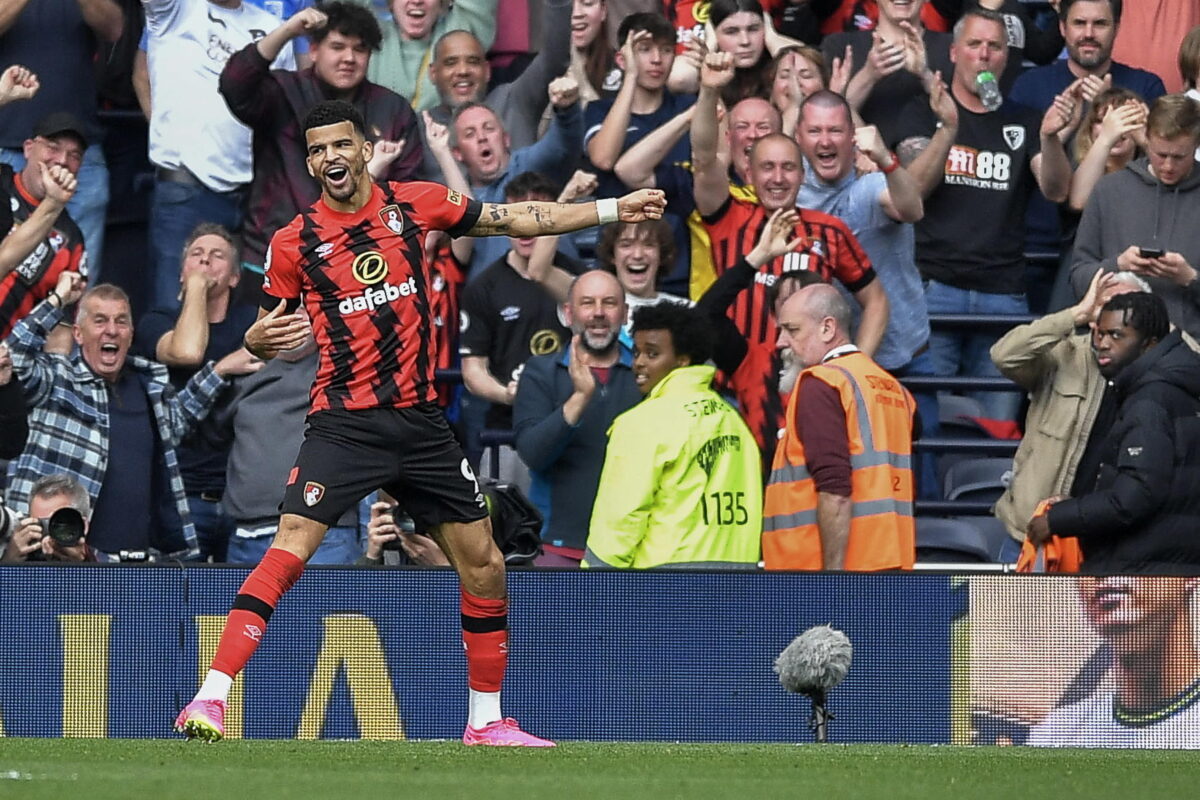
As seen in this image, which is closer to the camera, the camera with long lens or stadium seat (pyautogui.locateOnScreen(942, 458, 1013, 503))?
the camera with long lens

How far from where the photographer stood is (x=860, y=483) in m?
9.01

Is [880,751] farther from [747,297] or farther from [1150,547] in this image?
[747,297]

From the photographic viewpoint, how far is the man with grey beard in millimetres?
9742

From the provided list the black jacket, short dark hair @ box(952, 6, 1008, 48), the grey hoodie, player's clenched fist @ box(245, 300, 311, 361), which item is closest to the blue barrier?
the black jacket

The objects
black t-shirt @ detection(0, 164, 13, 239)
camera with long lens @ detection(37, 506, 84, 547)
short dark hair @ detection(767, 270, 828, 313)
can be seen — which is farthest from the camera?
black t-shirt @ detection(0, 164, 13, 239)

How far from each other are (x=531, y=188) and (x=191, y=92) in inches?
81.2

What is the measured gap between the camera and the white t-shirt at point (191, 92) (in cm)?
1108

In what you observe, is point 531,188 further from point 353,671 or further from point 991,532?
point 991,532

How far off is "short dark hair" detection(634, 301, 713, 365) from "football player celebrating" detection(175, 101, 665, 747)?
1687 millimetres

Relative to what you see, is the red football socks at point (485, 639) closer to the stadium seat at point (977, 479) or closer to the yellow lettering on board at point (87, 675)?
the yellow lettering on board at point (87, 675)

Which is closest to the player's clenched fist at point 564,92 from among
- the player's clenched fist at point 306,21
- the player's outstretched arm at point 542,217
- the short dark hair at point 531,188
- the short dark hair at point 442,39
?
the short dark hair at point 531,188

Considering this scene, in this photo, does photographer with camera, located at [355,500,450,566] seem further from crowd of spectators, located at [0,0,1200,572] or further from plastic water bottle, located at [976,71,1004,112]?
plastic water bottle, located at [976,71,1004,112]

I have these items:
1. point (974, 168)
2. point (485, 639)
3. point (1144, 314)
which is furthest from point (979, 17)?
point (485, 639)

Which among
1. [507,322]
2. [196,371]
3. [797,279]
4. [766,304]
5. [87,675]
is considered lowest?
[87,675]
